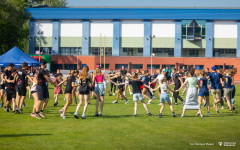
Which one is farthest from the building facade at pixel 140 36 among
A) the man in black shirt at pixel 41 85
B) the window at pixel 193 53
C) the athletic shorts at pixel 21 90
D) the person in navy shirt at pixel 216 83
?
the man in black shirt at pixel 41 85

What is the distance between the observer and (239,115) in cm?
1616

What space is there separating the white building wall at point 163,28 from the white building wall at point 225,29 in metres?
8.36

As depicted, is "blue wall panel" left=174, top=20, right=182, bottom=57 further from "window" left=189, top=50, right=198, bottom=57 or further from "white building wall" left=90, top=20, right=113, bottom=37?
"white building wall" left=90, top=20, right=113, bottom=37

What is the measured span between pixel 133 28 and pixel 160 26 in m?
5.21

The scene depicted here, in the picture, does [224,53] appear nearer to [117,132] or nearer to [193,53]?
[193,53]

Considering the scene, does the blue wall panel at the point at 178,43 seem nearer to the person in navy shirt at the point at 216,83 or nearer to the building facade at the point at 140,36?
the building facade at the point at 140,36

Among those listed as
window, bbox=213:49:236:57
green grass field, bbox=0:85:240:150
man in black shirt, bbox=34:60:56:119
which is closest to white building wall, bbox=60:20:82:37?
window, bbox=213:49:236:57

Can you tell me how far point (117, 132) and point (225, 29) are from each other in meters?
63.6

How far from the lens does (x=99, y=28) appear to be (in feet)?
236

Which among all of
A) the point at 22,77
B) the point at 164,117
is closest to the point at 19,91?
the point at 22,77

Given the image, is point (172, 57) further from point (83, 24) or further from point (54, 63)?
point (54, 63)

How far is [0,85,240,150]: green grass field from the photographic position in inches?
368

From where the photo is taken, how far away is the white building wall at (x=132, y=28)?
71188 millimetres

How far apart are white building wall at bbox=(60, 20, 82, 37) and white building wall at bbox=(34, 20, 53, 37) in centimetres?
240
